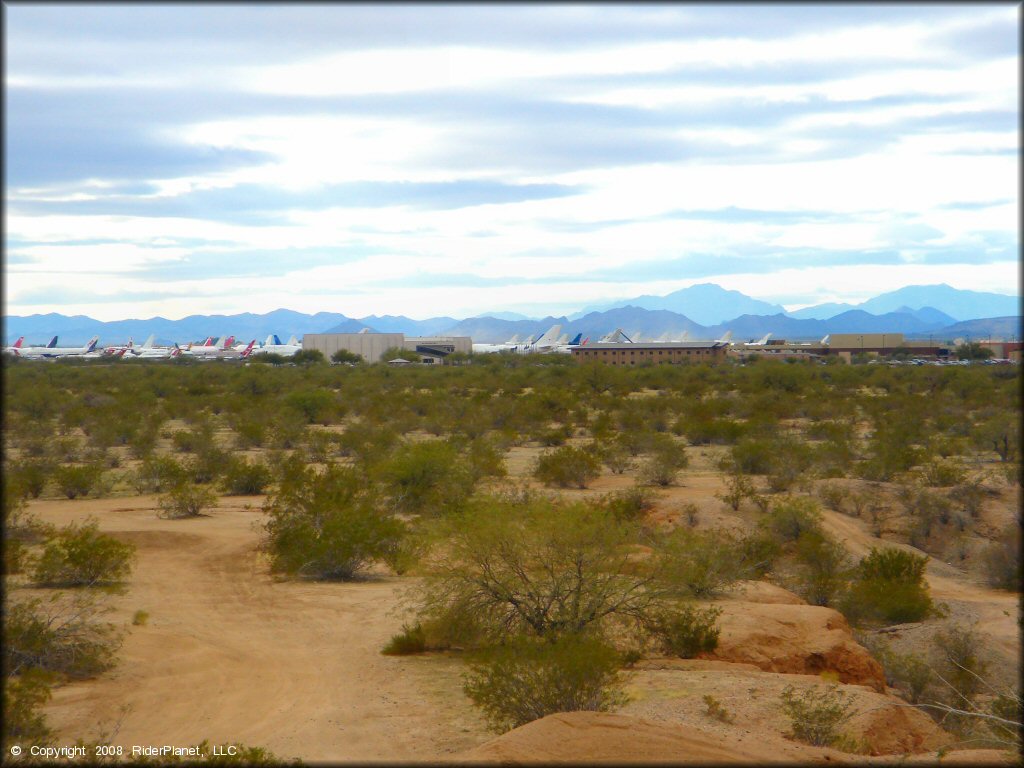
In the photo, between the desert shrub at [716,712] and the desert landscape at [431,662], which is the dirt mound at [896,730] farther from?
the desert shrub at [716,712]

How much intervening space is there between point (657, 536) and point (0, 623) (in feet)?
62.0

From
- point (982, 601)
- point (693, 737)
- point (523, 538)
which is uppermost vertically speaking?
point (523, 538)

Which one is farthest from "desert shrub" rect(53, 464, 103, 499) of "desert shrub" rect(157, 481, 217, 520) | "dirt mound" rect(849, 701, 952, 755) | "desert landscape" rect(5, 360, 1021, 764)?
"dirt mound" rect(849, 701, 952, 755)

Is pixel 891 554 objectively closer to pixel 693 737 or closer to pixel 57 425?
pixel 693 737

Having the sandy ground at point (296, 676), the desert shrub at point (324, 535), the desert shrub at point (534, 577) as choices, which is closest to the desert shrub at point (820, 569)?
the sandy ground at point (296, 676)

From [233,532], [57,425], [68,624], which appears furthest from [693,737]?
[57,425]

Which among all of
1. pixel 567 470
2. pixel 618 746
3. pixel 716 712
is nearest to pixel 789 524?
pixel 567 470

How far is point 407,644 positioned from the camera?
18.8 meters

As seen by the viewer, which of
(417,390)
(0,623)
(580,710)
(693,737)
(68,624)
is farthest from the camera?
(417,390)

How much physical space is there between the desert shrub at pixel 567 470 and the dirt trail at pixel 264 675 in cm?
1414

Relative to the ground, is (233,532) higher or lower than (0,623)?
lower

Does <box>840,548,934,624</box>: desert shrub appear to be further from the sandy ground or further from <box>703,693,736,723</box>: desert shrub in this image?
<box>703,693,736,723</box>: desert shrub

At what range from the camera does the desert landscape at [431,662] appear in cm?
1334

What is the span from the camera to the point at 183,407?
6506cm
